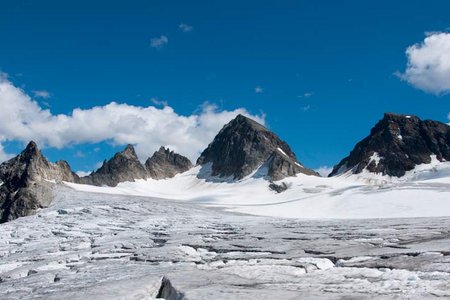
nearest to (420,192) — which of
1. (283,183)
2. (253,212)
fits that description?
(253,212)

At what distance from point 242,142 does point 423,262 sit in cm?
17598

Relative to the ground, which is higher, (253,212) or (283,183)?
(283,183)

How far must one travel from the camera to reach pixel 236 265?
21.3m

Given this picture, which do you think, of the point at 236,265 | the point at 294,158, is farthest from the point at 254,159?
the point at 236,265

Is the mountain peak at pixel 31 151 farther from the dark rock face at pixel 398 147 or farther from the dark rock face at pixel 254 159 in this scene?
the dark rock face at pixel 398 147

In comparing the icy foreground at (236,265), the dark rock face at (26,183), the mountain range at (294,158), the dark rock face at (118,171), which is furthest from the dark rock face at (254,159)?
the icy foreground at (236,265)

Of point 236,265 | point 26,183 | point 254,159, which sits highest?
point 254,159

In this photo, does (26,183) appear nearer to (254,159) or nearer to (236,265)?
(254,159)

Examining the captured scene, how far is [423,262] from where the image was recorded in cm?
1841

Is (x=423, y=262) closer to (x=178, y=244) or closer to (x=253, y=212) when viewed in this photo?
(x=178, y=244)

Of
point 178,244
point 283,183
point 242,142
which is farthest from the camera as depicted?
point 242,142

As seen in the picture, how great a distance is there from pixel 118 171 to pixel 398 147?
9984 cm

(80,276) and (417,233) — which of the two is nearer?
(80,276)

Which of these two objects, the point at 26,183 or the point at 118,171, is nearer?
the point at 26,183
